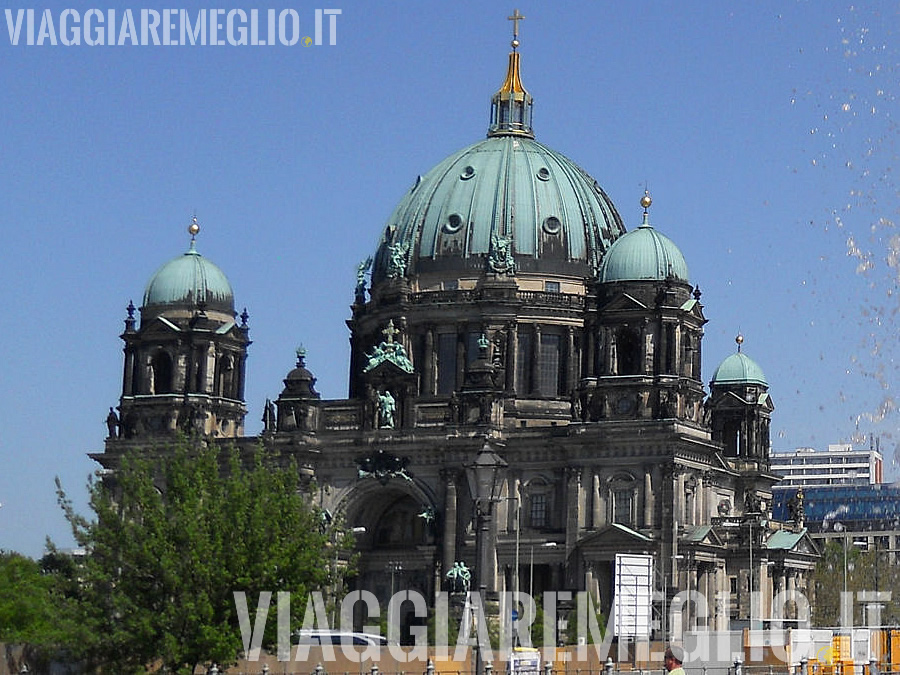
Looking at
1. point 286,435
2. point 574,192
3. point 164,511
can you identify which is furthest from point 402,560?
point 164,511

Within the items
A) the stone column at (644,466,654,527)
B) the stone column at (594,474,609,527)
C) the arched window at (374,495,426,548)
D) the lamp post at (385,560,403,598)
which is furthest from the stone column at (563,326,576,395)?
the lamp post at (385,560,403,598)

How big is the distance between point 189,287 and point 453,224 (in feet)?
60.0

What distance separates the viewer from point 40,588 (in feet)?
319

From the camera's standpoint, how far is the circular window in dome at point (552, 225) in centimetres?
13438

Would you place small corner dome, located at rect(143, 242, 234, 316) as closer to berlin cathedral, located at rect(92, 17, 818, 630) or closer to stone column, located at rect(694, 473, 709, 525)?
berlin cathedral, located at rect(92, 17, 818, 630)

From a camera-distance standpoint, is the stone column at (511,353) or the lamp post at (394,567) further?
the stone column at (511,353)

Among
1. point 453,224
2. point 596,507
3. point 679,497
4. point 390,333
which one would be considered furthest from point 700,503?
point 453,224

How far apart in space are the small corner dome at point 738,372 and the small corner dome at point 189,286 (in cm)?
3387

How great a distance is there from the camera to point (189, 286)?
452 feet

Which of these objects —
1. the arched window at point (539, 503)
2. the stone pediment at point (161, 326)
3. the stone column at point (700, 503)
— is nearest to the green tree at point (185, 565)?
the arched window at point (539, 503)

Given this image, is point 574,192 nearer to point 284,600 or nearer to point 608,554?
point 608,554

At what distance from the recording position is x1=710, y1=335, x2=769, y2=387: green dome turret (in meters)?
141

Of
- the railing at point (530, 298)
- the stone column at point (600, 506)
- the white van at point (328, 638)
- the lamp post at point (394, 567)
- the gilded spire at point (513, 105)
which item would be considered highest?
the gilded spire at point (513, 105)

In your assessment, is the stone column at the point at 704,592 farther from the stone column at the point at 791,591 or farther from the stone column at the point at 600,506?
the stone column at the point at 791,591
